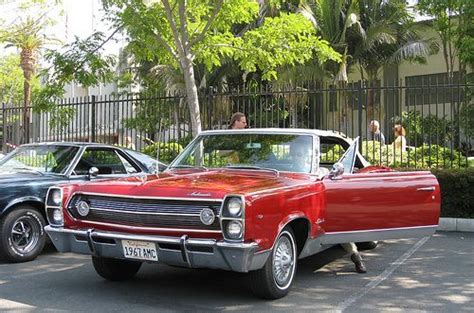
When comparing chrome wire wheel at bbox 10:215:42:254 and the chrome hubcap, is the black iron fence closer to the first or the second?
the chrome hubcap

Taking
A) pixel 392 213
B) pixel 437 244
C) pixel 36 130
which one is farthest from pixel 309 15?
pixel 392 213

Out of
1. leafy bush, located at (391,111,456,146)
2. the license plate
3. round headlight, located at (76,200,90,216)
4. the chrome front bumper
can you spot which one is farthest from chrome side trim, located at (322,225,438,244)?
leafy bush, located at (391,111,456,146)

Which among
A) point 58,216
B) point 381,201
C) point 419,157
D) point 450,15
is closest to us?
point 58,216

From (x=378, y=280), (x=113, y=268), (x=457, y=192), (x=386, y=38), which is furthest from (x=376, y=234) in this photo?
(x=386, y=38)

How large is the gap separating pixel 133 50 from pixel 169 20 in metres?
1.73

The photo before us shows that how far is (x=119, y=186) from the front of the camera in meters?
5.29

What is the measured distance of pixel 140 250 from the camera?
16.2ft

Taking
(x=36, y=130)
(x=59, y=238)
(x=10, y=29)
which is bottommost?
(x=59, y=238)

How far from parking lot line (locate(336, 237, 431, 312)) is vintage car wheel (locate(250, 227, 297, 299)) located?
1.77 feet

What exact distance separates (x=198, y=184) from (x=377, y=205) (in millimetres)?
2110

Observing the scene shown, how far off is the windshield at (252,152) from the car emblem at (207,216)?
1.38 metres

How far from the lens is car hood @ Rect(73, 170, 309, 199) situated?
4859 millimetres

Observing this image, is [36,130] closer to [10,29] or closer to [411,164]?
[10,29]

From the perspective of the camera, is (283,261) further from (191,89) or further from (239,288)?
(191,89)
